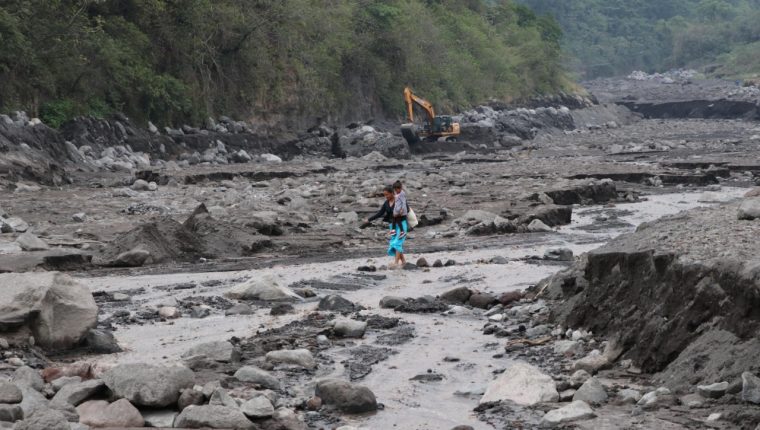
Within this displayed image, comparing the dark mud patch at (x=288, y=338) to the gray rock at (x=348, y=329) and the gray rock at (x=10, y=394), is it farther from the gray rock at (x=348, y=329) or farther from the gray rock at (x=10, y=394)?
the gray rock at (x=10, y=394)

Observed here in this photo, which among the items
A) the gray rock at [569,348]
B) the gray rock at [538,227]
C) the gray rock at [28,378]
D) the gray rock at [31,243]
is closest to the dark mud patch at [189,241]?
the gray rock at [31,243]

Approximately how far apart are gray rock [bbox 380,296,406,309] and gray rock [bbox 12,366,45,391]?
14.4 feet

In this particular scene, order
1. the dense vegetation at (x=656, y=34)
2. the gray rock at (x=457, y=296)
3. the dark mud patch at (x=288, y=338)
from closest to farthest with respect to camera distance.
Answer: the dark mud patch at (x=288, y=338) → the gray rock at (x=457, y=296) → the dense vegetation at (x=656, y=34)

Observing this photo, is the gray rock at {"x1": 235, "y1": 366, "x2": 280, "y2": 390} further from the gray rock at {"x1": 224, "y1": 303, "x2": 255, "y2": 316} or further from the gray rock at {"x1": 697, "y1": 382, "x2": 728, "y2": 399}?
the gray rock at {"x1": 224, "y1": 303, "x2": 255, "y2": 316}

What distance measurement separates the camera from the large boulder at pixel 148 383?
6.29 meters

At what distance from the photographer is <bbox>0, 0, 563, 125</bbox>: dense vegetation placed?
30.0 meters

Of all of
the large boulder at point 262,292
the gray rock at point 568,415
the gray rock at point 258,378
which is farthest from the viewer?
the large boulder at point 262,292

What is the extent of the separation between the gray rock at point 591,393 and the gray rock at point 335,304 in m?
3.92

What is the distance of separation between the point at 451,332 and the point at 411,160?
28.4 meters

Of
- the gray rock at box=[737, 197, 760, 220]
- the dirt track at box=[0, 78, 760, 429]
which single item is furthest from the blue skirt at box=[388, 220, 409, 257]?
the gray rock at box=[737, 197, 760, 220]

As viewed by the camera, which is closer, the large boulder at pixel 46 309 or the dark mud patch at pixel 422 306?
the large boulder at pixel 46 309

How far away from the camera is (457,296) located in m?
11.0

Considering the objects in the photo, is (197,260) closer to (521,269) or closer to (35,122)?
(521,269)

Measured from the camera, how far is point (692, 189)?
24.7 m
